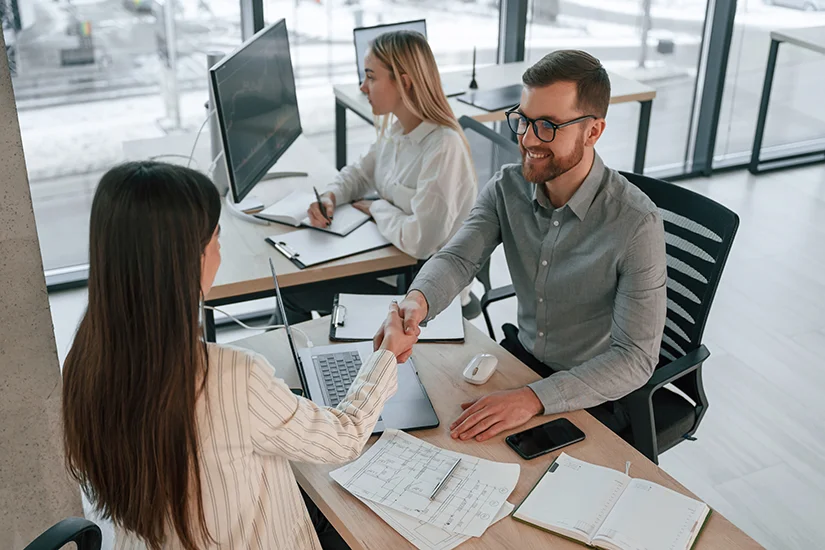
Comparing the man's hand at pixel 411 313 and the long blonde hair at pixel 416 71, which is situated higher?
the long blonde hair at pixel 416 71

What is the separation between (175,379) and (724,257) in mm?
1358

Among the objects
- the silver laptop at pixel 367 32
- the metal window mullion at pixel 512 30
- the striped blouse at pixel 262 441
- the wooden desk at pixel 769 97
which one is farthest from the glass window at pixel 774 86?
the striped blouse at pixel 262 441

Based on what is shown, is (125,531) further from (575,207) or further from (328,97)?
(328,97)

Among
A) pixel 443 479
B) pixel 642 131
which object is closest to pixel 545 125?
pixel 443 479

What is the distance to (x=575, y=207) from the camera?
204 cm

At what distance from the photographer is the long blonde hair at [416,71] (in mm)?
2623

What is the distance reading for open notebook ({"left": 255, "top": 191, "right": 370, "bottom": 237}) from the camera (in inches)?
107

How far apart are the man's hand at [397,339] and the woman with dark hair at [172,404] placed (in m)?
0.34

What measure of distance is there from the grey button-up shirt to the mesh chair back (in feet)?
0.72

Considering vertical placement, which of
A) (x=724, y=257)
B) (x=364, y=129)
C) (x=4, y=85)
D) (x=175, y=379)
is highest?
(x=4, y=85)

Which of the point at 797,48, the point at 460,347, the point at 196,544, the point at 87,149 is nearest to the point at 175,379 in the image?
the point at 196,544

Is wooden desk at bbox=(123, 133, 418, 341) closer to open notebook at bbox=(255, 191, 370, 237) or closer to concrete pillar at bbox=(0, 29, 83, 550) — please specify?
open notebook at bbox=(255, 191, 370, 237)

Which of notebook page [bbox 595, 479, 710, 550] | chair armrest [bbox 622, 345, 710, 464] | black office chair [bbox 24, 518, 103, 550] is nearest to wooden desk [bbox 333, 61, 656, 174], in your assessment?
chair armrest [bbox 622, 345, 710, 464]

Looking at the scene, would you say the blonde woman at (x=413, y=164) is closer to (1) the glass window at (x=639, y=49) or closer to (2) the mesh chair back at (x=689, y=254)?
(2) the mesh chair back at (x=689, y=254)
